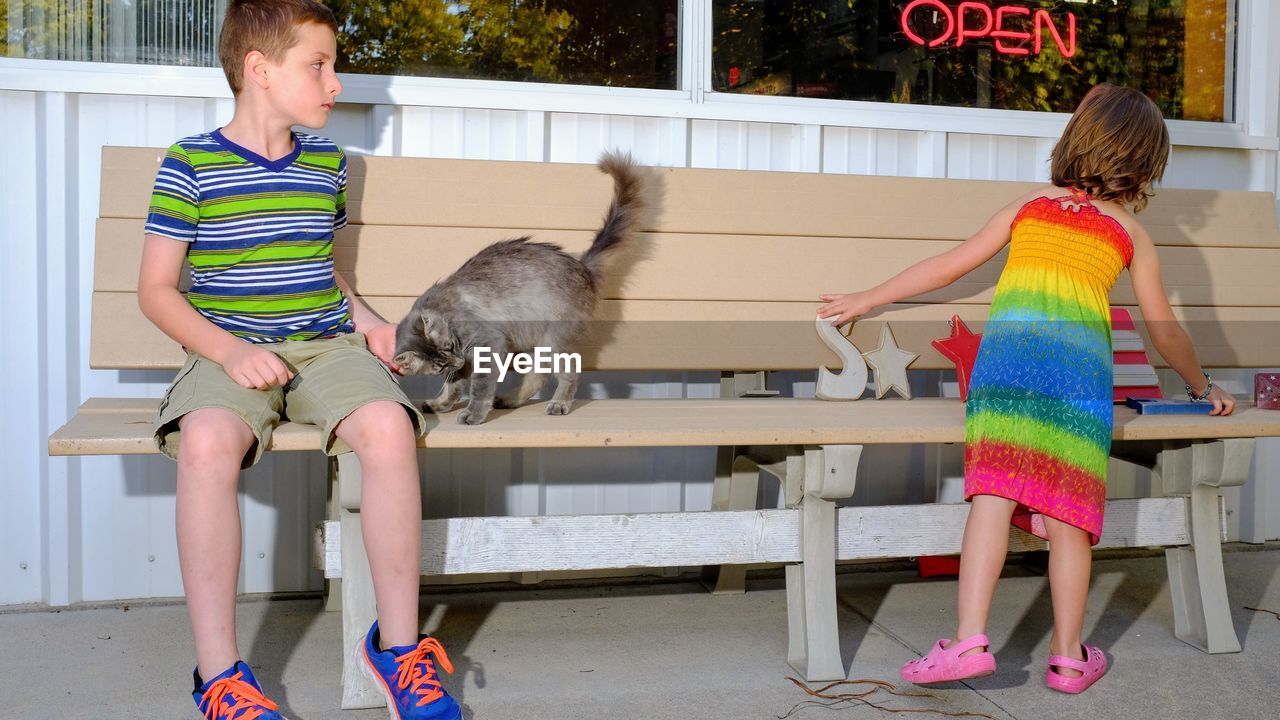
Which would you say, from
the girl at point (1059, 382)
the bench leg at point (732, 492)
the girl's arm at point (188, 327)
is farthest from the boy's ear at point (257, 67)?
the girl at point (1059, 382)

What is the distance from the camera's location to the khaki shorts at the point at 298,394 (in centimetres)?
224

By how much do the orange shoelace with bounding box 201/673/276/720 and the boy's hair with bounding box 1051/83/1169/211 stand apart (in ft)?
6.80

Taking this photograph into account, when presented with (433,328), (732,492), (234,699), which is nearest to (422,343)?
(433,328)

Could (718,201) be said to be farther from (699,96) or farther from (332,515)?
(332,515)

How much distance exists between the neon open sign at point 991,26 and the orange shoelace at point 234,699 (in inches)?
117

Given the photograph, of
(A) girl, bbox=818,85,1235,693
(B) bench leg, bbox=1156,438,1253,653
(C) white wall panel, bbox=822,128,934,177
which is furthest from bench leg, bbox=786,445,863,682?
(C) white wall panel, bbox=822,128,934,177

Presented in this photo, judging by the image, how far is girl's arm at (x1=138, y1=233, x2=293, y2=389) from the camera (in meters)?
2.25

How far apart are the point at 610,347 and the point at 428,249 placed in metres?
0.56

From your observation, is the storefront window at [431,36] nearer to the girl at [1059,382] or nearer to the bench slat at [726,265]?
the bench slat at [726,265]

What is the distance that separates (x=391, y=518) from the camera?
2199 millimetres

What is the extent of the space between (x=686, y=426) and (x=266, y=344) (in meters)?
0.94

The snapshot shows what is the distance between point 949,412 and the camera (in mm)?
2877

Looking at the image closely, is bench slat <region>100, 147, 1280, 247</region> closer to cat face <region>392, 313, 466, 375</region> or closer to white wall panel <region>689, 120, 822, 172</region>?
white wall panel <region>689, 120, 822, 172</region>

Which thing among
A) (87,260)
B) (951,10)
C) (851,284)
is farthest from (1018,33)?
(87,260)
